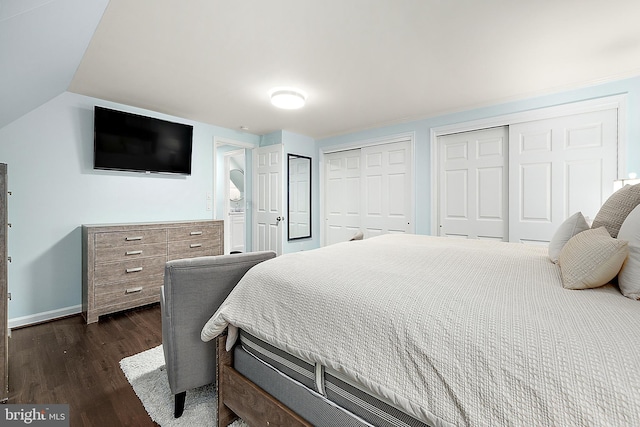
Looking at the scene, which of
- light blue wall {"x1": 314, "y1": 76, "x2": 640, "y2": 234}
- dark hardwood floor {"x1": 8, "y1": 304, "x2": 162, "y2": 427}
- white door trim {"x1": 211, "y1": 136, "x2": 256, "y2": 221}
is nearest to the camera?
dark hardwood floor {"x1": 8, "y1": 304, "x2": 162, "y2": 427}

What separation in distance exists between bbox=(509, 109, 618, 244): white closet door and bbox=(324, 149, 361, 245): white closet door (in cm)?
220

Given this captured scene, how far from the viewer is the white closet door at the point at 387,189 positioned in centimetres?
411

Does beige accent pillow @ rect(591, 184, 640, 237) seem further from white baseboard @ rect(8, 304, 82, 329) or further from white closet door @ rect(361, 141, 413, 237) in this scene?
white baseboard @ rect(8, 304, 82, 329)

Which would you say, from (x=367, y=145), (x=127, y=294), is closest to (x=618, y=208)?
(x=367, y=145)

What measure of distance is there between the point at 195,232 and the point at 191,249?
0.22 metres

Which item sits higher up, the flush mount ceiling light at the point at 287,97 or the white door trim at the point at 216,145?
the flush mount ceiling light at the point at 287,97

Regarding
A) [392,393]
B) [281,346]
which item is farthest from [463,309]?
[281,346]

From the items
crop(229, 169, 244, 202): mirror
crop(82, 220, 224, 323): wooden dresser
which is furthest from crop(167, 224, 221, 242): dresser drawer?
crop(229, 169, 244, 202): mirror

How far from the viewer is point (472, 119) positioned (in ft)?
11.5

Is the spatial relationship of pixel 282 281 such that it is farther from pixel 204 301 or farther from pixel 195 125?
pixel 195 125

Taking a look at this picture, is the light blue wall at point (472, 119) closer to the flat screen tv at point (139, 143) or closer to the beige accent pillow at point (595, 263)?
the flat screen tv at point (139, 143)

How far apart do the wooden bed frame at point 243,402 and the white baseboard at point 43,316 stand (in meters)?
2.69

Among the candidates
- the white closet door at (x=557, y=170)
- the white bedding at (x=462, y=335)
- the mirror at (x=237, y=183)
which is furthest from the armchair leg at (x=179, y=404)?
the mirror at (x=237, y=183)

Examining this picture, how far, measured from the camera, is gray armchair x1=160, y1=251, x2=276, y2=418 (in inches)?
54.2
